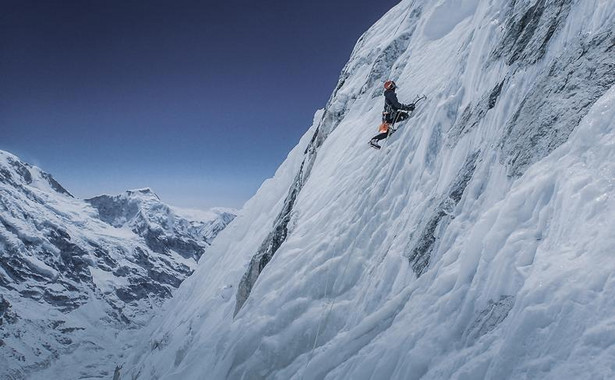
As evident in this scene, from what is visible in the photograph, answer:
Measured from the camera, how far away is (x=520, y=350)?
5.04 m

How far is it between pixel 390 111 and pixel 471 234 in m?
8.06

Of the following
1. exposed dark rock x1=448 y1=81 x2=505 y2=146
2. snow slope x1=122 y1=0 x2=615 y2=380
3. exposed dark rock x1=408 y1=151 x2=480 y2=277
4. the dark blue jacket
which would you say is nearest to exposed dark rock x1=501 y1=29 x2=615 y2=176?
snow slope x1=122 y1=0 x2=615 y2=380

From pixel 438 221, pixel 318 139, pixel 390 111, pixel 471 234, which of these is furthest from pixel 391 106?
pixel 318 139

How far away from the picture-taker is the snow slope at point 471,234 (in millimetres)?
5105

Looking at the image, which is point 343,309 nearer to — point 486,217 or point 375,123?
point 486,217

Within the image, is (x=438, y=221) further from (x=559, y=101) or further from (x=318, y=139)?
(x=318, y=139)

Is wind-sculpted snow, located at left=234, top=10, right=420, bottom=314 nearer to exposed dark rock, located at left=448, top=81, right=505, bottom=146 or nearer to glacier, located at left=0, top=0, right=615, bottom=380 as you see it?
glacier, located at left=0, top=0, right=615, bottom=380

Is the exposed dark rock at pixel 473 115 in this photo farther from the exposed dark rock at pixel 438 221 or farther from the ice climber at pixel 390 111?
the ice climber at pixel 390 111

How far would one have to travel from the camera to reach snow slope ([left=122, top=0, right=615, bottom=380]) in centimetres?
511

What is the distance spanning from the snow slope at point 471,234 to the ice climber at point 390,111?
1.57 feet

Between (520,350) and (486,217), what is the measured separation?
99.0 inches

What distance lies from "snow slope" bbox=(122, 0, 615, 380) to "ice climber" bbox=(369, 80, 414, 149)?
1.57ft

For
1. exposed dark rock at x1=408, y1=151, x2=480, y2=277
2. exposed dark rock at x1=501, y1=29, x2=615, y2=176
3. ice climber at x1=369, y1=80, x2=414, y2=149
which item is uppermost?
ice climber at x1=369, y1=80, x2=414, y2=149

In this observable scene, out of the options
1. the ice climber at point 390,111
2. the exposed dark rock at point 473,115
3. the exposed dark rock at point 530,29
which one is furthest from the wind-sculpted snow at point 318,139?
the exposed dark rock at point 530,29
